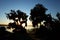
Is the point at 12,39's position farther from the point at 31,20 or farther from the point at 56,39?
the point at 31,20

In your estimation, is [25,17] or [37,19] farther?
[25,17]

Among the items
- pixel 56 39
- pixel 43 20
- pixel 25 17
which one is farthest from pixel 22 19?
pixel 56 39

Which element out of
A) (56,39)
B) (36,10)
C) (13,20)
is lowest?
(56,39)

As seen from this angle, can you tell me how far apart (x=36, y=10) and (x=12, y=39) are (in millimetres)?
34171

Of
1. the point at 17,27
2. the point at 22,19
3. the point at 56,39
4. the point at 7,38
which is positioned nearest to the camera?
the point at 7,38

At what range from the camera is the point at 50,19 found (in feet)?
212

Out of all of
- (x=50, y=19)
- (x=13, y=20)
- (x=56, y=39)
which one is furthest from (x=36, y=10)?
(x=56, y=39)

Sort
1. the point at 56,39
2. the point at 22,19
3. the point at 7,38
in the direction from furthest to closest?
the point at 22,19, the point at 56,39, the point at 7,38

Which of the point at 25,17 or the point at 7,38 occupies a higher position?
the point at 25,17

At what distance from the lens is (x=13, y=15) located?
6506 centimetres

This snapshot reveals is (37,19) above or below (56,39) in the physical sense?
above

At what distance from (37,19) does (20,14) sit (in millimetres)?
10202

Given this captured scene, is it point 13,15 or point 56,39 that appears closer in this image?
point 56,39

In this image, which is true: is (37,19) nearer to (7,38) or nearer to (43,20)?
(43,20)
